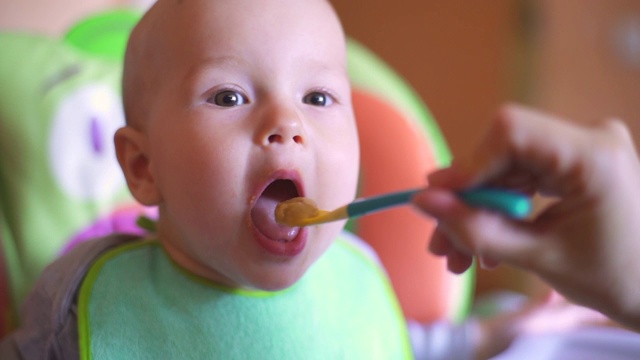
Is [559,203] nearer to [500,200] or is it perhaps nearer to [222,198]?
[500,200]

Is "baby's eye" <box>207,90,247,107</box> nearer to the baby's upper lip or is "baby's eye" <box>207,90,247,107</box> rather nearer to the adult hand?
the baby's upper lip

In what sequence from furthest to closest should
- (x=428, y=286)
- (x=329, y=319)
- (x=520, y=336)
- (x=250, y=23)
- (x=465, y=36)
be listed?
(x=465, y=36)
(x=428, y=286)
(x=520, y=336)
(x=329, y=319)
(x=250, y=23)

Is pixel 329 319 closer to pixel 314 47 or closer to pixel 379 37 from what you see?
pixel 314 47

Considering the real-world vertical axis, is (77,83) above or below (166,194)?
above

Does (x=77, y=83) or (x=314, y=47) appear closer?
(x=314, y=47)

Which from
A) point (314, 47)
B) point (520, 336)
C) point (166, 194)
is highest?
point (314, 47)

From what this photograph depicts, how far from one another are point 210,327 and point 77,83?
1.36 ft

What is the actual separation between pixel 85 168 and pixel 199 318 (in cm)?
33

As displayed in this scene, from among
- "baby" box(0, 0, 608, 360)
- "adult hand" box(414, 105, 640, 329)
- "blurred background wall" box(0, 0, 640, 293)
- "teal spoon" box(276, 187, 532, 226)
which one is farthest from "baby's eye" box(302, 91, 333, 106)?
"blurred background wall" box(0, 0, 640, 293)

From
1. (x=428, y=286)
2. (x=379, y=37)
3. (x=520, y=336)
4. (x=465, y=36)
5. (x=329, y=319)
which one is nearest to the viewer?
(x=329, y=319)

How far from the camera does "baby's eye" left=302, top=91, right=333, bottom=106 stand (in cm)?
63

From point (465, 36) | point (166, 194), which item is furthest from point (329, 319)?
point (465, 36)

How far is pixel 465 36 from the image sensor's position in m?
1.97

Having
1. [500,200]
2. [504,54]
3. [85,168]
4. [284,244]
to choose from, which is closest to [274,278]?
[284,244]
